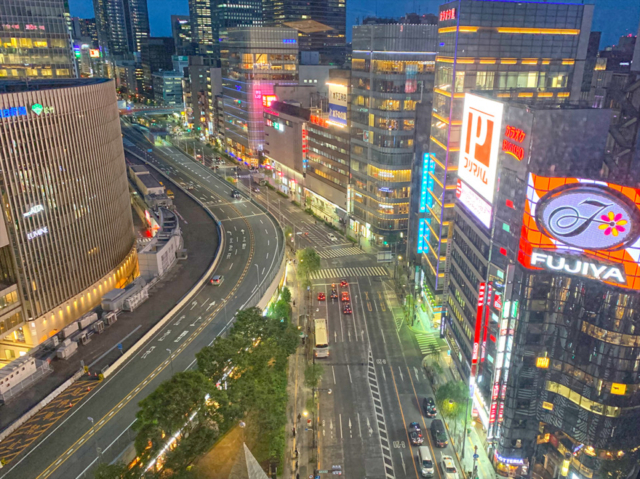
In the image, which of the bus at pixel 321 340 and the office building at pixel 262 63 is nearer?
the bus at pixel 321 340

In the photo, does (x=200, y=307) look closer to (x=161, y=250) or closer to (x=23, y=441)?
(x=161, y=250)

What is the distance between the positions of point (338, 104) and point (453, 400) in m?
92.7

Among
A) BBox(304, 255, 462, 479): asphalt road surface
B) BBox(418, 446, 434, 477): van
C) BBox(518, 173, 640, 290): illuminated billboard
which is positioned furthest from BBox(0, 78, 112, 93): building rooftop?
BBox(418, 446, 434, 477): van

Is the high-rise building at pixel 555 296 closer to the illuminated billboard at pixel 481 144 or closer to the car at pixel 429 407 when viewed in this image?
the illuminated billboard at pixel 481 144

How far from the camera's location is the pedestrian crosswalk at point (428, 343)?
90.2 m

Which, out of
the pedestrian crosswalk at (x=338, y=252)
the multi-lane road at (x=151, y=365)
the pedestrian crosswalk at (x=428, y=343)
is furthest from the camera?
the pedestrian crosswalk at (x=338, y=252)

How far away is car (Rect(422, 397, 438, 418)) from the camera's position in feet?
245

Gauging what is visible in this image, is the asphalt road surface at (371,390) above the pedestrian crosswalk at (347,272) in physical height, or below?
below

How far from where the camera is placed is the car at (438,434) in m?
69.2

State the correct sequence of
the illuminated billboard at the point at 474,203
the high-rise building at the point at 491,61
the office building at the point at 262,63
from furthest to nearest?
the office building at the point at 262,63 < the high-rise building at the point at 491,61 < the illuminated billboard at the point at 474,203

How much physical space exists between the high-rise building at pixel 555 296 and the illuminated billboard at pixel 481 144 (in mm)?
322

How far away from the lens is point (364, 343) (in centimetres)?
9269

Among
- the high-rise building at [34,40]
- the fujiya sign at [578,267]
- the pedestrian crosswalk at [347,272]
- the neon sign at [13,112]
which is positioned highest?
the high-rise building at [34,40]

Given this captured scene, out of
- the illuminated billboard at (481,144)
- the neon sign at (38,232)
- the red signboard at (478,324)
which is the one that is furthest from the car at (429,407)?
the neon sign at (38,232)
